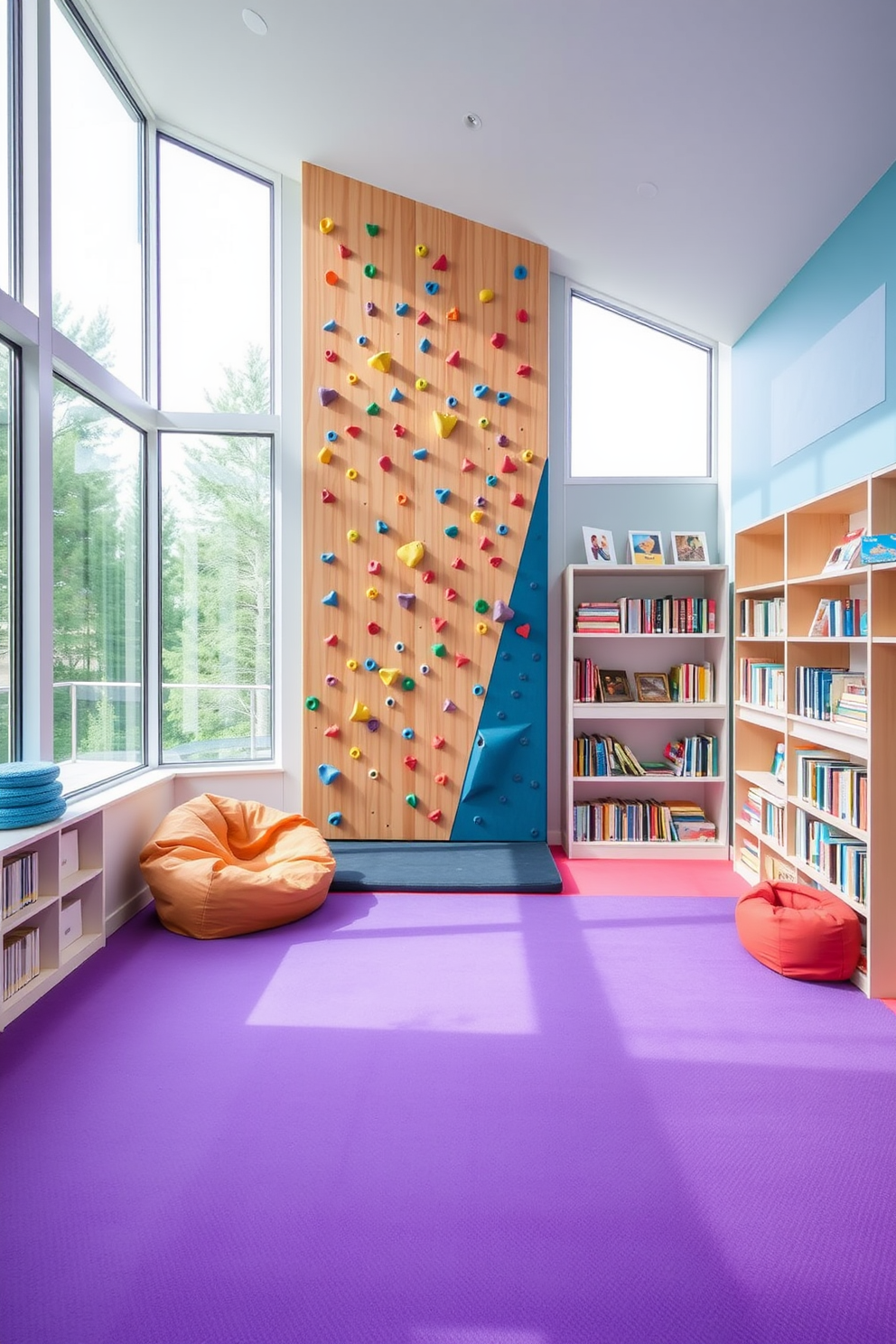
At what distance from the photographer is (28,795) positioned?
9.21 ft

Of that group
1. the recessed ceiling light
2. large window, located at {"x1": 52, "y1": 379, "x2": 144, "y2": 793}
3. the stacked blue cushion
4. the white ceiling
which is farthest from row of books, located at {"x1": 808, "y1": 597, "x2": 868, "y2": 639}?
the recessed ceiling light

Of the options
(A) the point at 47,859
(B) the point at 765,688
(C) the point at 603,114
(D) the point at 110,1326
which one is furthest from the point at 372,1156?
(C) the point at 603,114

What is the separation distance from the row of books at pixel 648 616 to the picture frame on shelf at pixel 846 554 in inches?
48.7

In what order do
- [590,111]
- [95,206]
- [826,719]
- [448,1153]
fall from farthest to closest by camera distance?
[95,206]
[590,111]
[826,719]
[448,1153]

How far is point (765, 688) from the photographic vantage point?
157 inches

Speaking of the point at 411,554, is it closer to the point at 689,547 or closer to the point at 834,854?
the point at 689,547

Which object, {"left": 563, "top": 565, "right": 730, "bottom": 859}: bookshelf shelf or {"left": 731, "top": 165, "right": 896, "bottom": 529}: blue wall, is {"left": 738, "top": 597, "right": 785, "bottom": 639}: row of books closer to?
{"left": 563, "top": 565, "right": 730, "bottom": 859}: bookshelf shelf

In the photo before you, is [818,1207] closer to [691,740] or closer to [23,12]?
[691,740]

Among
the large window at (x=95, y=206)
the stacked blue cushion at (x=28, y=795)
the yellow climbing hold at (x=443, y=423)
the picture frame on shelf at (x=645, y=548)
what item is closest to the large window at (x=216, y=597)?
the large window at (x=95, y=206)

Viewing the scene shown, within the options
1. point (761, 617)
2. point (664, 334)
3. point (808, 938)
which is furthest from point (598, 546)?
point (808, 938)

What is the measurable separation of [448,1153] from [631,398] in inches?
179

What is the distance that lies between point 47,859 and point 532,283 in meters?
4.13

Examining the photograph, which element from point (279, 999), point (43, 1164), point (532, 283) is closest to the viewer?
point (43, 1164)

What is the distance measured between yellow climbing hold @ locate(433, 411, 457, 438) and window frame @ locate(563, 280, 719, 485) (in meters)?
0.82
